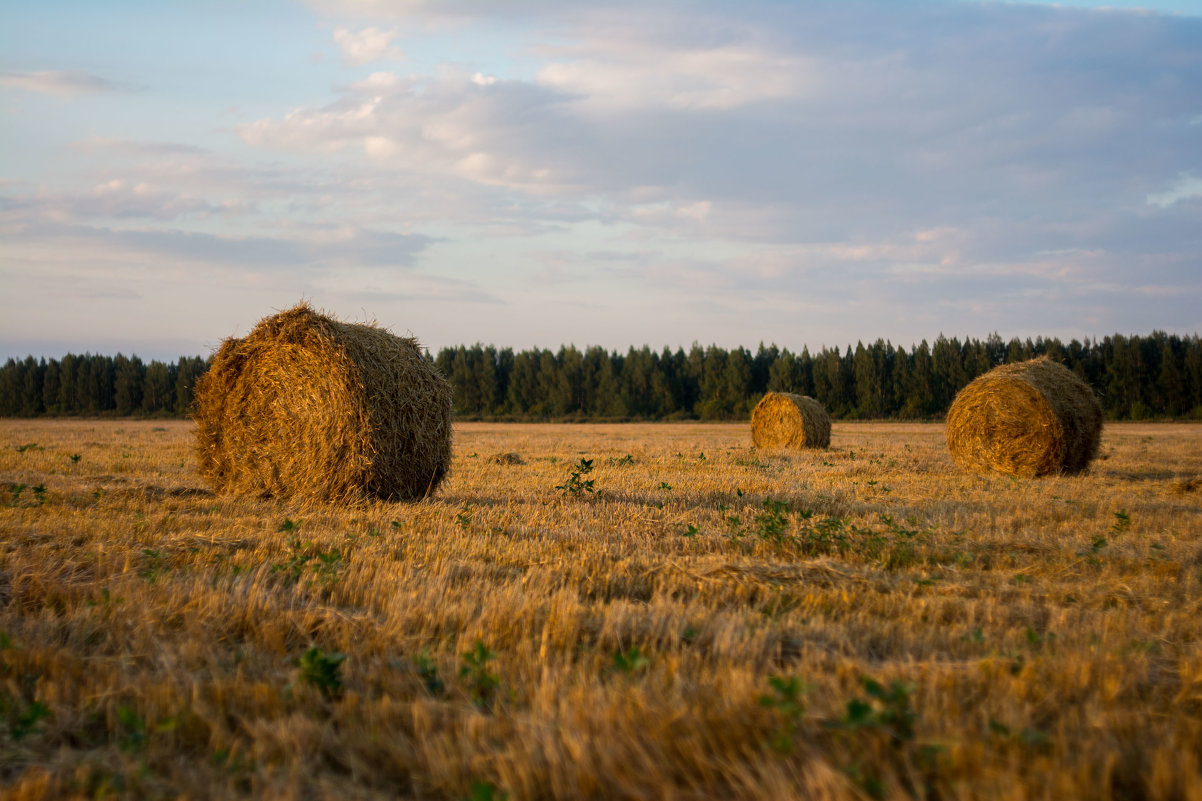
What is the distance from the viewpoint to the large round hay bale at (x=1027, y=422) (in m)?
14.2

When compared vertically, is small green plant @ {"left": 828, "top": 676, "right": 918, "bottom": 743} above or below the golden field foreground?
above

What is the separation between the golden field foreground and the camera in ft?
8.45

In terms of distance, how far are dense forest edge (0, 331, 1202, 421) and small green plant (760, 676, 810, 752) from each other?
69.3 meters

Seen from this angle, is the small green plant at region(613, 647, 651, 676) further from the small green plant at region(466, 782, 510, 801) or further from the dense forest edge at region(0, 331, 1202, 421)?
the dense forest edge at region(0, 331, 1202, 421)

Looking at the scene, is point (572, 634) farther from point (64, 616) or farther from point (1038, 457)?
point (1038, 457)

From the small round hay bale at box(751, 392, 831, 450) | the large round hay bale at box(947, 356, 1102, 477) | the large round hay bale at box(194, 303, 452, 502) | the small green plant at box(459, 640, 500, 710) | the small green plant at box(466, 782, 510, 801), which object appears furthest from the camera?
the small round hay bale at box(751, 392, 831, 450)

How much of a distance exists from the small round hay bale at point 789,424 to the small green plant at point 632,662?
1952cm

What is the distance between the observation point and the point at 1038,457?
1426 centimetres

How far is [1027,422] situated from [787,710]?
1401 centimetres

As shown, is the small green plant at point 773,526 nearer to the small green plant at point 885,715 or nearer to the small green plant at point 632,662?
the small green plant at point 632,662

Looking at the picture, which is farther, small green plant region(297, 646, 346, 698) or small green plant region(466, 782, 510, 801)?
small green plant region(297, 646, 346, 698)

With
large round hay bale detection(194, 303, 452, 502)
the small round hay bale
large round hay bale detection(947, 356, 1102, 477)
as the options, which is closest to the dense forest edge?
the small round hay bale

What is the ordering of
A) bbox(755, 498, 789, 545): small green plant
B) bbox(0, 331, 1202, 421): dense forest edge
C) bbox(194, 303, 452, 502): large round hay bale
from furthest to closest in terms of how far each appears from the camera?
bbox(0, 331, 1202, 421): dense forest edge
bbox(194, 303, 452, 502): large round hay bale
bbox(755, 498, 789, 545): small green plant

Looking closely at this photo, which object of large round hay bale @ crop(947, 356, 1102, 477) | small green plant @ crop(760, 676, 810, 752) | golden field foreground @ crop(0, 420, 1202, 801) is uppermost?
large round hay bale @ crop(947, 356, 1102, 477)
